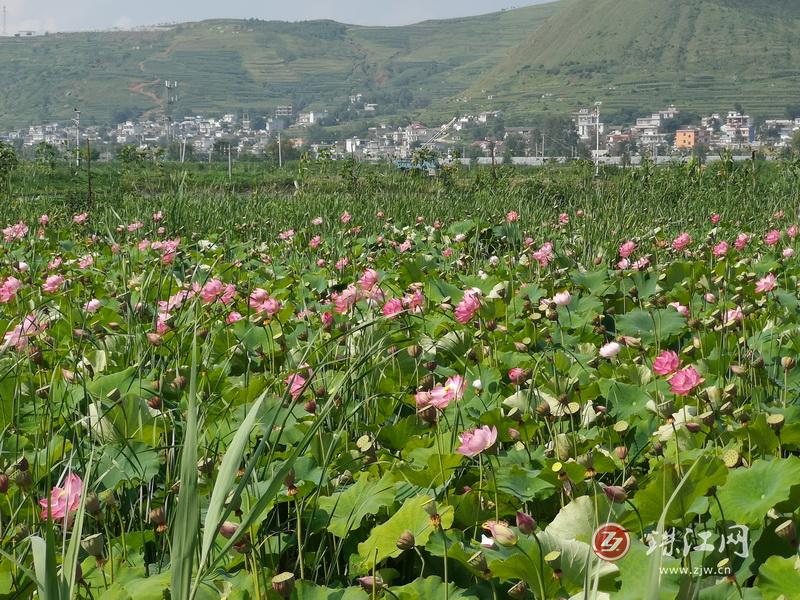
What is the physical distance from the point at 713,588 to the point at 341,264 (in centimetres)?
257

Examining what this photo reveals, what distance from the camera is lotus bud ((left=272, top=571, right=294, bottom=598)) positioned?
115 centimetres

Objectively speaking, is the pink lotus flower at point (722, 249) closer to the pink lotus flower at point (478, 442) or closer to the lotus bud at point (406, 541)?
the pink lotus flower at point (478, 442)

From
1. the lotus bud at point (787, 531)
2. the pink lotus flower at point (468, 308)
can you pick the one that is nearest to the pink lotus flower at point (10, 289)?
the pink lotus flower at point (468, 308)

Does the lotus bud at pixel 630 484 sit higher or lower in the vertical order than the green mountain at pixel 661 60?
lower

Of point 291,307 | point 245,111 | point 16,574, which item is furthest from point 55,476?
A: point 245,111

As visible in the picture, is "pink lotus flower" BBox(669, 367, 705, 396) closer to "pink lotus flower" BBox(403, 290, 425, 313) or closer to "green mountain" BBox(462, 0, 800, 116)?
"pink lotus flower" BBox(403, 290, 425, 313)

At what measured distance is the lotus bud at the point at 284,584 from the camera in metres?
1.15

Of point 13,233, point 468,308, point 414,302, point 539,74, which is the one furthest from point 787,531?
point 539,74

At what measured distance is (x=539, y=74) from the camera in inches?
5458

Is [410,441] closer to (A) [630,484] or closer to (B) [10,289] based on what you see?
(A) [630,484]

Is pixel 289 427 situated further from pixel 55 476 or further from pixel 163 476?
pixel 55 476

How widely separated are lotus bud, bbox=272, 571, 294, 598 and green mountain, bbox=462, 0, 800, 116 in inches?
4487

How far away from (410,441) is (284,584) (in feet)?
1.74
